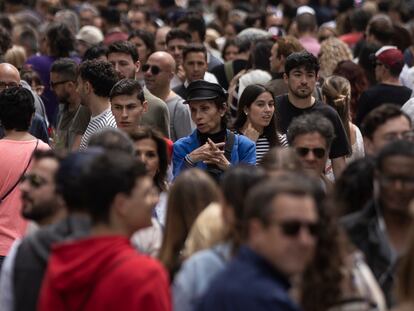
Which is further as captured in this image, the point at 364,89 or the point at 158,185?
the point at 364,89

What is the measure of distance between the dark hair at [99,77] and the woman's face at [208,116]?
108 cm

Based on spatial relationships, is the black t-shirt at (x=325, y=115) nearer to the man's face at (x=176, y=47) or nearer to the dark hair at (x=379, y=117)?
the dark hair at (x=379, y=117)

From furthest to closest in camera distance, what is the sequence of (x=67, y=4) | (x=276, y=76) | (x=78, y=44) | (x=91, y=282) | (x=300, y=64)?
(x=67, y=4), (x=78, y=44), (x=276, y=76), (x=300, y=64), (x=91, y=282)

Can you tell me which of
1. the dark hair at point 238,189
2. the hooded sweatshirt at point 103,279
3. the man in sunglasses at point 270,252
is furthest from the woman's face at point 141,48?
the man in sunglasses at point 270,252

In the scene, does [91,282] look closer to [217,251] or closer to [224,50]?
[217,251]

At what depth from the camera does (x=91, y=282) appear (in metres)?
5.28

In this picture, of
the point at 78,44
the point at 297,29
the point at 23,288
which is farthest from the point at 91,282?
the point at 297,29

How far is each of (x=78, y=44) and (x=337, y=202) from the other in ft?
32.0

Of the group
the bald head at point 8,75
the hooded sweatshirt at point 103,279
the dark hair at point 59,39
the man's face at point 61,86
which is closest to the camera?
the hooded sweatshirt at point 103,279

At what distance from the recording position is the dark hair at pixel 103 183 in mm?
5438

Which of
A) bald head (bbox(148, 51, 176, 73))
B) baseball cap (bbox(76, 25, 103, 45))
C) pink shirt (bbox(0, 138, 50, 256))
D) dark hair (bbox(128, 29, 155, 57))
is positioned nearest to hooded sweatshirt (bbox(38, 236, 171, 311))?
pink shirt (bbox(0, 138, 50, 256))

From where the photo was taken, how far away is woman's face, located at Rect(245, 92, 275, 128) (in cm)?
1034

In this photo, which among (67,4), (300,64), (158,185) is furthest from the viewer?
(67,4)

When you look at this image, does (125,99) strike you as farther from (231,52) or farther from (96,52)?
(231,52)
